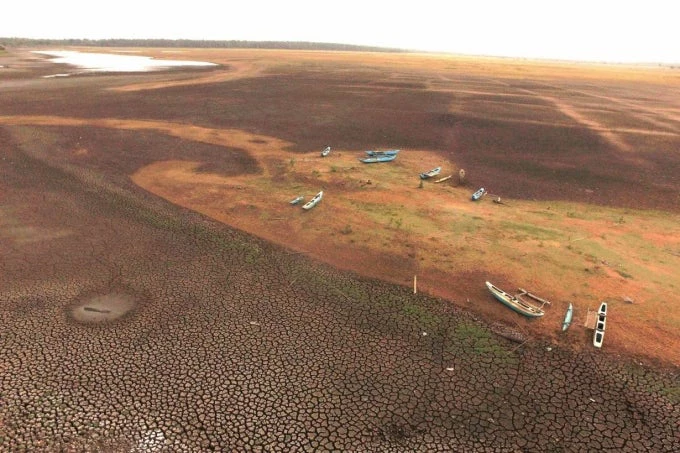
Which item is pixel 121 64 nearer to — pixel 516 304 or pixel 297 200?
pixel 297 200

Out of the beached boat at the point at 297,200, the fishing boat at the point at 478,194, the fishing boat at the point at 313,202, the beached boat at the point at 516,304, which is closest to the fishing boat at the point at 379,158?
the fishing boat at the point at 478,194

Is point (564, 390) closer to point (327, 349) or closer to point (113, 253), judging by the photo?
point (327, 349)

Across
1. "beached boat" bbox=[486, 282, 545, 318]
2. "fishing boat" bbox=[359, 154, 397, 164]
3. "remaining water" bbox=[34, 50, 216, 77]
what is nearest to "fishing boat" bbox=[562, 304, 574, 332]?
"beached boat" bbox=[486, 282, 545, 318]

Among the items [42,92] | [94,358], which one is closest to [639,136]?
[94,358]

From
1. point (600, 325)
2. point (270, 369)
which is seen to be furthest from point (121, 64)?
point (600, 325)

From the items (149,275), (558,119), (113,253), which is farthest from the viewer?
(558,119)
